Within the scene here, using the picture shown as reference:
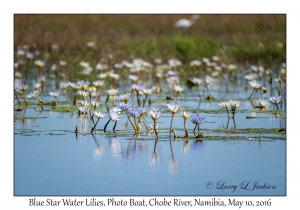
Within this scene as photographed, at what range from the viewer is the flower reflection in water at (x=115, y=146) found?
533 cm

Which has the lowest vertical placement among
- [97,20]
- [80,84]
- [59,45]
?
[80,84]

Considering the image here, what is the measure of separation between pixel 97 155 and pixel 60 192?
0.95 m

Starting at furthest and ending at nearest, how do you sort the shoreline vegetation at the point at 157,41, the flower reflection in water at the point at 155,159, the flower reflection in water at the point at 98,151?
the shoreline vegetation at the point at 157,41, the flower reflection in water at the point at 98,151, the flower reflection in water at the point at 155,159

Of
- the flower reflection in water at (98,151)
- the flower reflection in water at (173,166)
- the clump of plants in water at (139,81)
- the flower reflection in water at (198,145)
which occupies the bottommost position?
the flower reflection in water at (173,166)

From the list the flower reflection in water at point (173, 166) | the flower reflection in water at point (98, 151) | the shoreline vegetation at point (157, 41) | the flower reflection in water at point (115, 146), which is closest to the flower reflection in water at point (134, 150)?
the flower reflection in water at point (115, 146)

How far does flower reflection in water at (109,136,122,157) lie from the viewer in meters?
5.33

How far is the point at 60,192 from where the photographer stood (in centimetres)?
437

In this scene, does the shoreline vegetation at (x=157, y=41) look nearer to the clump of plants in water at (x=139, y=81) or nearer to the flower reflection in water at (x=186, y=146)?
the clump of plants in water at (x=139, y=81)

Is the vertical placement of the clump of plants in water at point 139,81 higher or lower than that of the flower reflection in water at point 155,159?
higher

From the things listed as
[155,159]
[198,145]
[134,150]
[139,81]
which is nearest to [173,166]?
[155,159]

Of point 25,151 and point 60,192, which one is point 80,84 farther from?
point 60,192

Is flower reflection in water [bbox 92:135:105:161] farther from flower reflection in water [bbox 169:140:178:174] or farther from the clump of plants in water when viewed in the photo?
flower reflection in water [bbox 169:140:178:174]
